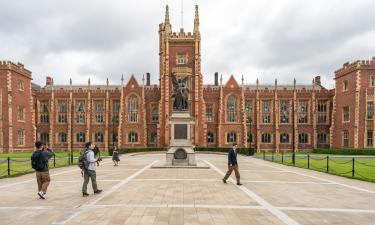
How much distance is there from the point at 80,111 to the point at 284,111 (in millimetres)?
39682

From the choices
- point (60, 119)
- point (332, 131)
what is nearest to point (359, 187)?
point (332, 131)

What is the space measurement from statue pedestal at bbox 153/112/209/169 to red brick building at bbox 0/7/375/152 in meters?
32.1

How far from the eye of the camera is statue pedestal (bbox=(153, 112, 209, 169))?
24484 millimetres

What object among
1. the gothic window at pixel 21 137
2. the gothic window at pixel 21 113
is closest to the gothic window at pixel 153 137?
the gothic window at pixel 21 137

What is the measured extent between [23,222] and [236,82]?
57.1 m

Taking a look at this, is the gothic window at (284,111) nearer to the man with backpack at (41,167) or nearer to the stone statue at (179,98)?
the stone statue at (179,98)

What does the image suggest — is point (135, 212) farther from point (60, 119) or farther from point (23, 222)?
point (60, 119)

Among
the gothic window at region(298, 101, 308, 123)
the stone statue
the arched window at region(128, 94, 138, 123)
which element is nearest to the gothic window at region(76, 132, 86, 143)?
the arched window at region(128, 94, 138, 123)

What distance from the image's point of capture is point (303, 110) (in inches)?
2552

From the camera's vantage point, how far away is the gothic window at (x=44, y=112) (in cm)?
6581

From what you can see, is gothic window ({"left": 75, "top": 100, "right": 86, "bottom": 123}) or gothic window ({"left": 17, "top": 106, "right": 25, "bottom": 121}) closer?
gothic window ({"left": 17, "top": 106, "right": 25, "bottom": 121})

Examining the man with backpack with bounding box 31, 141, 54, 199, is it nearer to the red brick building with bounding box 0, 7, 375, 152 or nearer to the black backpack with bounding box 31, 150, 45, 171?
the black backpack with bounding box 31, 150, 45, 171

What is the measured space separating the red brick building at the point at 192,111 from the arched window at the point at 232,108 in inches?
7.3

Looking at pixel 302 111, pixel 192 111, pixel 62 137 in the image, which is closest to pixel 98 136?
pixel 62 137
